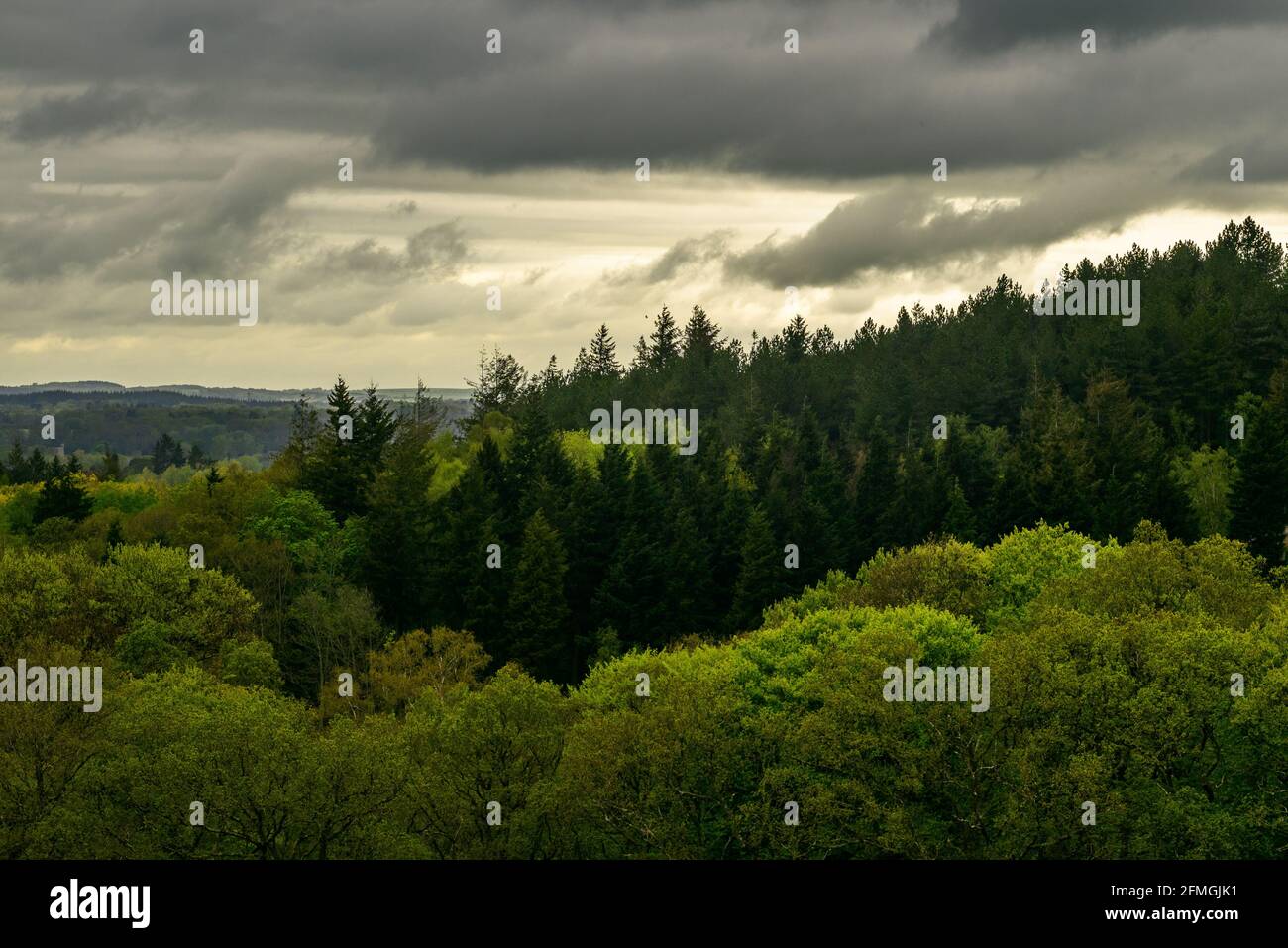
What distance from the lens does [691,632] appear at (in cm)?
10681

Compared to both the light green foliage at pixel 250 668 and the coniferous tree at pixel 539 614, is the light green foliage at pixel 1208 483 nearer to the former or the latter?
the coniferous tree at pixel 539 614

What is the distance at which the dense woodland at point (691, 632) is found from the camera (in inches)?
2143

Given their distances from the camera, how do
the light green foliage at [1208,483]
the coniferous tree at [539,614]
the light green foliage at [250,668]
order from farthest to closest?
the light green foliage at [1208,483]
the coniferous tree at [539,614]
the light green foliage at [250,668]

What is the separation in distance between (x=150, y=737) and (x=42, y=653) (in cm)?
1575

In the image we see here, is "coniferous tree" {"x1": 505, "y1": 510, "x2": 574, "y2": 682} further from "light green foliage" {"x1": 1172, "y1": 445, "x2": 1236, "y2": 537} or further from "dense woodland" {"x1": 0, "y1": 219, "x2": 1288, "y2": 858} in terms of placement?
"light green foliage" {"x1": 1172, "y1": 445, "x2": 1236, "y2": 537}

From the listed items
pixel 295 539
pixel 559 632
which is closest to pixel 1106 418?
pixel 559 632

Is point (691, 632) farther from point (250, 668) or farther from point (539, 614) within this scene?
point (250, 668)

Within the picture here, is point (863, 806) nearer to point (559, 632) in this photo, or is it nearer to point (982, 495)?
point (559, 632)

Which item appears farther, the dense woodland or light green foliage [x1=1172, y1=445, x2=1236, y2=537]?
light green foliage [x1=1172, y1=445, x2=1236, y2=537]

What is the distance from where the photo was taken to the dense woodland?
54438mm

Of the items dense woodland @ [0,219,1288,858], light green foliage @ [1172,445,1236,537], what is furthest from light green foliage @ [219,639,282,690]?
light green foliage @ [1172,445,1236,537]

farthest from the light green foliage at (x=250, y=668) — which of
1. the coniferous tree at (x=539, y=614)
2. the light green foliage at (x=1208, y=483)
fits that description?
the light green foliage at (x=1208, y=483)

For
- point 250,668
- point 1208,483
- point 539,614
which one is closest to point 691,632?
point 539,614

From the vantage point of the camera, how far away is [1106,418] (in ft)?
463
